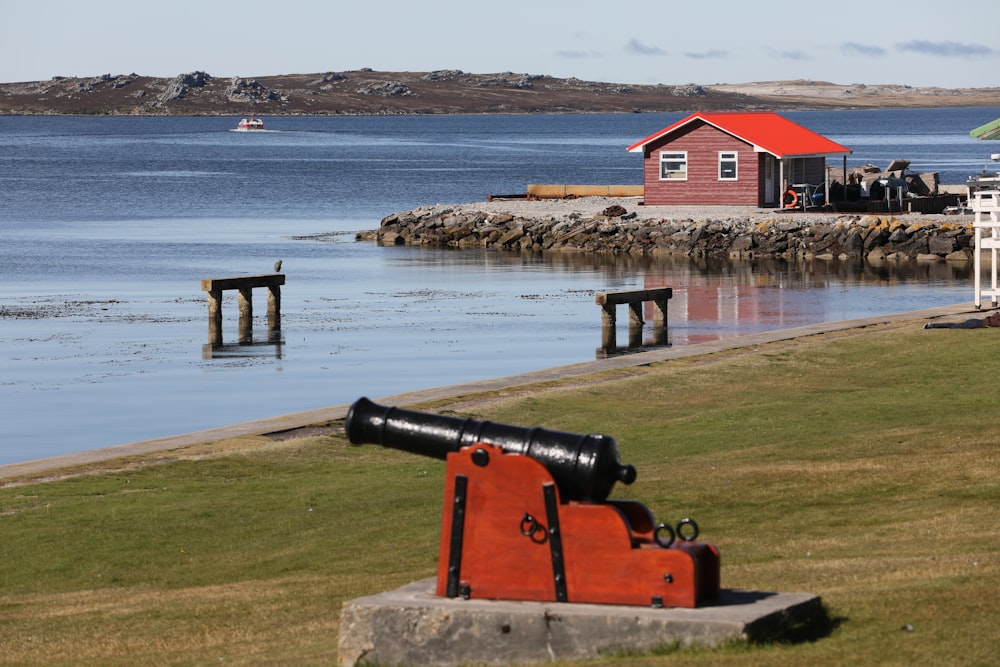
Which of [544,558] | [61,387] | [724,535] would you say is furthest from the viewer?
[61,387]

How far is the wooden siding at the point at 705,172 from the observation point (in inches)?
2500

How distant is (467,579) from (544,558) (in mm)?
486

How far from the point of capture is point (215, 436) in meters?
20.3

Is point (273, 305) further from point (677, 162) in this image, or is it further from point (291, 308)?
point (677, 162)

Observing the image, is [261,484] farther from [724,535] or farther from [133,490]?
[724,535]

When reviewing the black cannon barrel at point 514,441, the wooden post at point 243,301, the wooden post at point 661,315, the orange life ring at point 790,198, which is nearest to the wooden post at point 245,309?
the wooden post at point 243,301

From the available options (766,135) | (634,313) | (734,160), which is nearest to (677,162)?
(734,160)

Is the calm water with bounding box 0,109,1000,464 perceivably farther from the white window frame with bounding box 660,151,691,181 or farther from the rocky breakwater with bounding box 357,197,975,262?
the white window frame with bounding box 660,151,691,181

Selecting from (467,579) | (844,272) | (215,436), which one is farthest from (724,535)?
(844,272)

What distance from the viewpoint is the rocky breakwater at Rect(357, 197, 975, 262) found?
194 feet

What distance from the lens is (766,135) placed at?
63.8m

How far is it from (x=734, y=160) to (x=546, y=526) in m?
57.0

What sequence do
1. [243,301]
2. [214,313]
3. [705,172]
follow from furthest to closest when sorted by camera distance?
[705,172] → [243,301] → [214,313]

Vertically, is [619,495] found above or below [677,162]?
below
